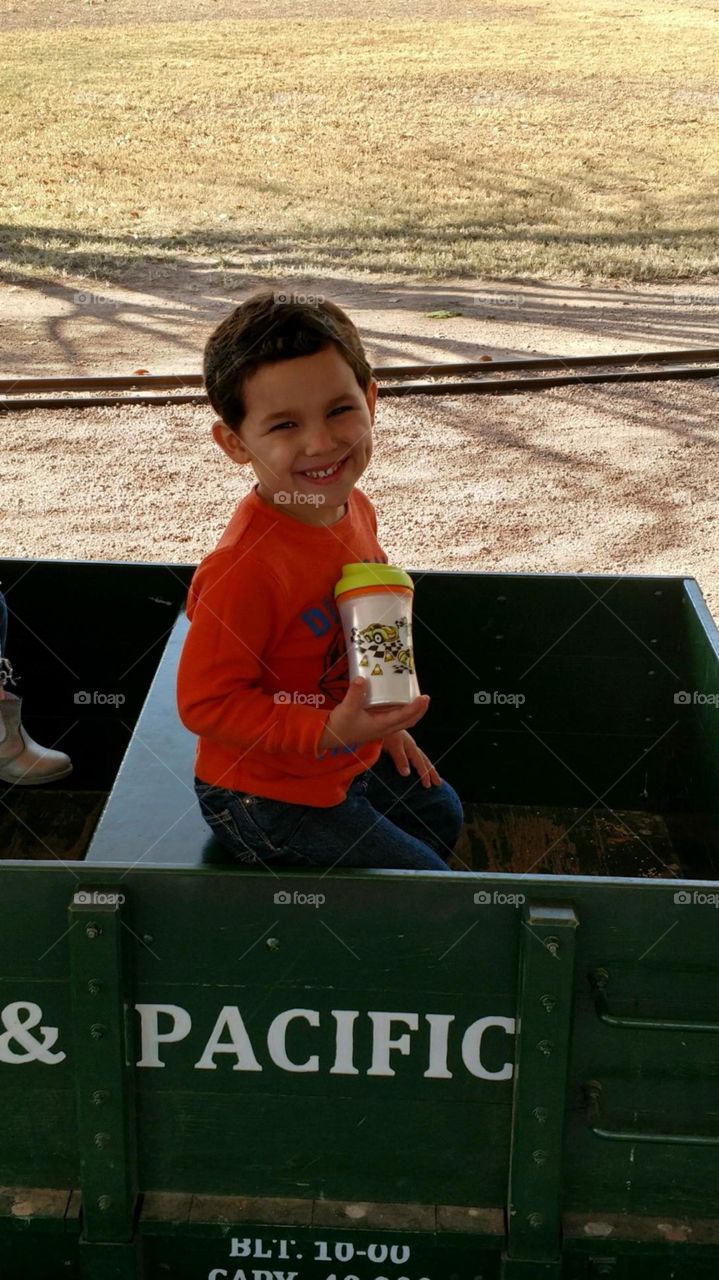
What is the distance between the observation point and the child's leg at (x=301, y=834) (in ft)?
8.73

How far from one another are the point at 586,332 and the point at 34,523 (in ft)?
20.5

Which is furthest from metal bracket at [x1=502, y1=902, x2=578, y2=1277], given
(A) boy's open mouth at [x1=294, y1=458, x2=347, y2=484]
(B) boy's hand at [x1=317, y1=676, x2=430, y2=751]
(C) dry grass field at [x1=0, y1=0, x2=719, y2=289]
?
(C) dry grass field at [x1=0, y1=0, x2=719, y2=289]

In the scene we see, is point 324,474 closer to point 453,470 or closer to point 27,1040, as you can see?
point 27,1040

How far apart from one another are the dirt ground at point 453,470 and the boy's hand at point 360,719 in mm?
4518

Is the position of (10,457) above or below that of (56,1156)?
below

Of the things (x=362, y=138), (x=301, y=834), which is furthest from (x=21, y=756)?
(x=362, y=138)

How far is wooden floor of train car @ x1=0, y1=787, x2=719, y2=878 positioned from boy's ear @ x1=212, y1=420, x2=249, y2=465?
5.29 ft

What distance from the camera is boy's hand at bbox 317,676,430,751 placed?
2389 millimetres

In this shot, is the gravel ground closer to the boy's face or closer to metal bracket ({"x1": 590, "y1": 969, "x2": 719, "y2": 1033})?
the boy's face

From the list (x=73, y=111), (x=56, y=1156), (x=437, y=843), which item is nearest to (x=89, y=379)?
(x=437, y=843)

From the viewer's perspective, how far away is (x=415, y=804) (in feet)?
10.5

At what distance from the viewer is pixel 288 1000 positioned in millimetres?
2271

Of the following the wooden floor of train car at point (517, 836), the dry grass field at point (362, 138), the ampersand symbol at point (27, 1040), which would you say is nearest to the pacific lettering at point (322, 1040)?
the ampersand symbol at point (27, 1040)

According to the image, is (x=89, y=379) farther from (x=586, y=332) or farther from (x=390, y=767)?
(x=390, y=767)
